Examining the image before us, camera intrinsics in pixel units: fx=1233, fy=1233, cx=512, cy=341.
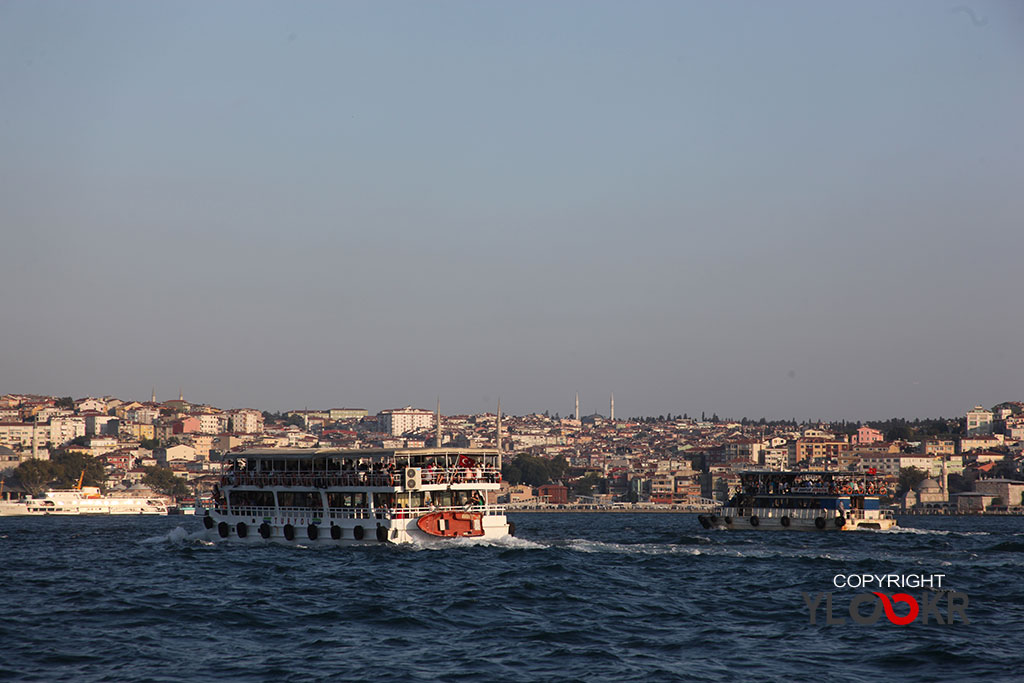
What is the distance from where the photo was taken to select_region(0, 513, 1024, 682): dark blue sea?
21.8m

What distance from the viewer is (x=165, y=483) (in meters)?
162

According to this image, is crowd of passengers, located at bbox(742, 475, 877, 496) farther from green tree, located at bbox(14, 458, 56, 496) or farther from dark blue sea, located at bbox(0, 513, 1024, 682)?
green tree, located at bbox(14, 458, 56, 496)

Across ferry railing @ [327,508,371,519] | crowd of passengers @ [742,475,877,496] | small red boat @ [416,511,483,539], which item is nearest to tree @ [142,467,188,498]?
crowd of passengers @ [742,475,877,496]

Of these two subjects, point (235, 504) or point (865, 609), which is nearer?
point (865, 609)

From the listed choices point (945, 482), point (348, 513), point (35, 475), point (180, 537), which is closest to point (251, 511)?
point (180, 537)

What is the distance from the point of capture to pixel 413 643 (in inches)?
976

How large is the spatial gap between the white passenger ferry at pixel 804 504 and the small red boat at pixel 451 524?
31208 millimetres

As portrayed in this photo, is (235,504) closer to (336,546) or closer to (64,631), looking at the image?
(336,546)

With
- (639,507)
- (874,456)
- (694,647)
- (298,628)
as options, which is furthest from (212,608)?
(874,456)

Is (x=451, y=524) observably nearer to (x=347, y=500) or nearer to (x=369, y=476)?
(x=369, y=476)

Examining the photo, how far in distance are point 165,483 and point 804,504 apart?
352ft

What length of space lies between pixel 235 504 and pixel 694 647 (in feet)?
114

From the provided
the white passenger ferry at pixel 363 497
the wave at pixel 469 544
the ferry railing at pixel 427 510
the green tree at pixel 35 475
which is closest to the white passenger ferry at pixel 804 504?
the white passenger ferry at pixel 363 497

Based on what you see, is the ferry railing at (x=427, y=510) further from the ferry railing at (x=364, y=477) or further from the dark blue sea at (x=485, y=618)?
the dark blue sea at (x=485, y=618)
